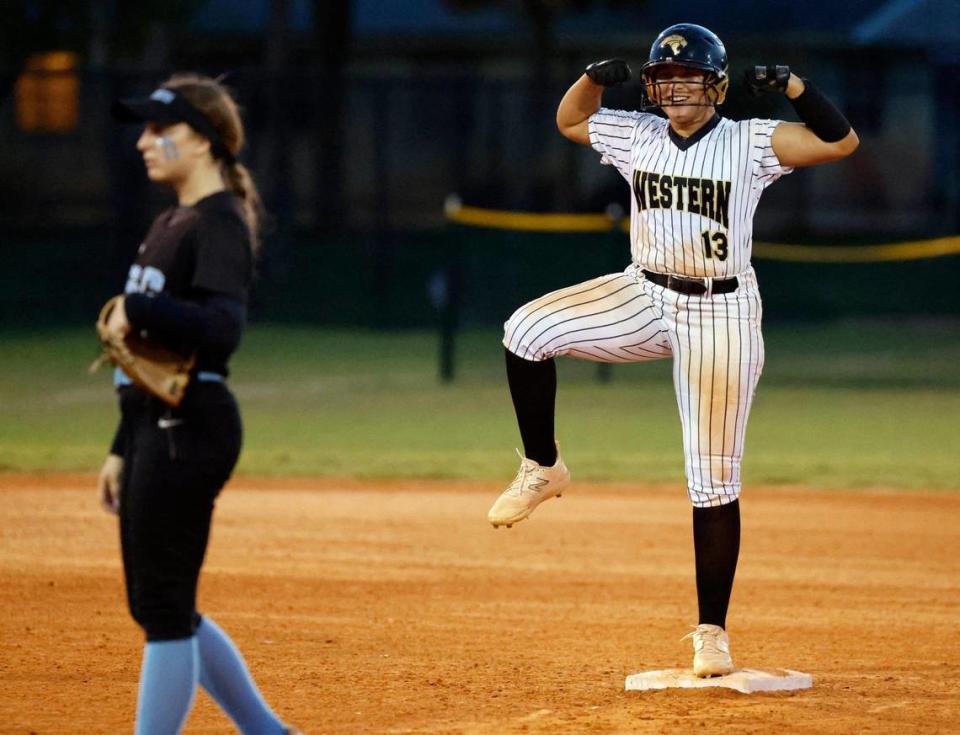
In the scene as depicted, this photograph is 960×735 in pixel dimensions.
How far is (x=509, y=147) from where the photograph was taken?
2483 cm

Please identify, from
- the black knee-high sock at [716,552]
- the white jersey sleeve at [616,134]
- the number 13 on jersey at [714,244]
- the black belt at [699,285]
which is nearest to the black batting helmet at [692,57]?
the white jersey sleeve at [616,134]

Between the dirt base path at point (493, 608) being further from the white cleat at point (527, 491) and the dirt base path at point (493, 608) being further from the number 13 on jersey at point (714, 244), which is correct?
the number 13 on jersey at point (714, 244)

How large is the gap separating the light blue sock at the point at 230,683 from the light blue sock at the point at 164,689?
134 mm

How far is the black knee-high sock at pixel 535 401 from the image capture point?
5781mm

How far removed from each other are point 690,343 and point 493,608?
7.52 ft

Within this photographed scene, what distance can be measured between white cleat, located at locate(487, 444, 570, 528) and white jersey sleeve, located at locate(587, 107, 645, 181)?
42.4 inches

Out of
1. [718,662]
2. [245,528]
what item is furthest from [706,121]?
[245,528]

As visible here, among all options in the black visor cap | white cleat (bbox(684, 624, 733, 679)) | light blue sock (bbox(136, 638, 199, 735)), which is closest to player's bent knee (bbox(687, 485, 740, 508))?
white cleat (bbox(684, 624, 733, 679))

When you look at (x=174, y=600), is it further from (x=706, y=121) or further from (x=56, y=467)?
(x=56, y=467)

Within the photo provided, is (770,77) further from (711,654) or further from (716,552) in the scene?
(711,654)

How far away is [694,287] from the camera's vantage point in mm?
5598

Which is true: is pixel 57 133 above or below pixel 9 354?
above

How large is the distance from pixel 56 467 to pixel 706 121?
716 cm

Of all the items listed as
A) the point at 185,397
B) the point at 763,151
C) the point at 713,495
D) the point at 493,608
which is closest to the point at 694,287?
the point at 763,151
